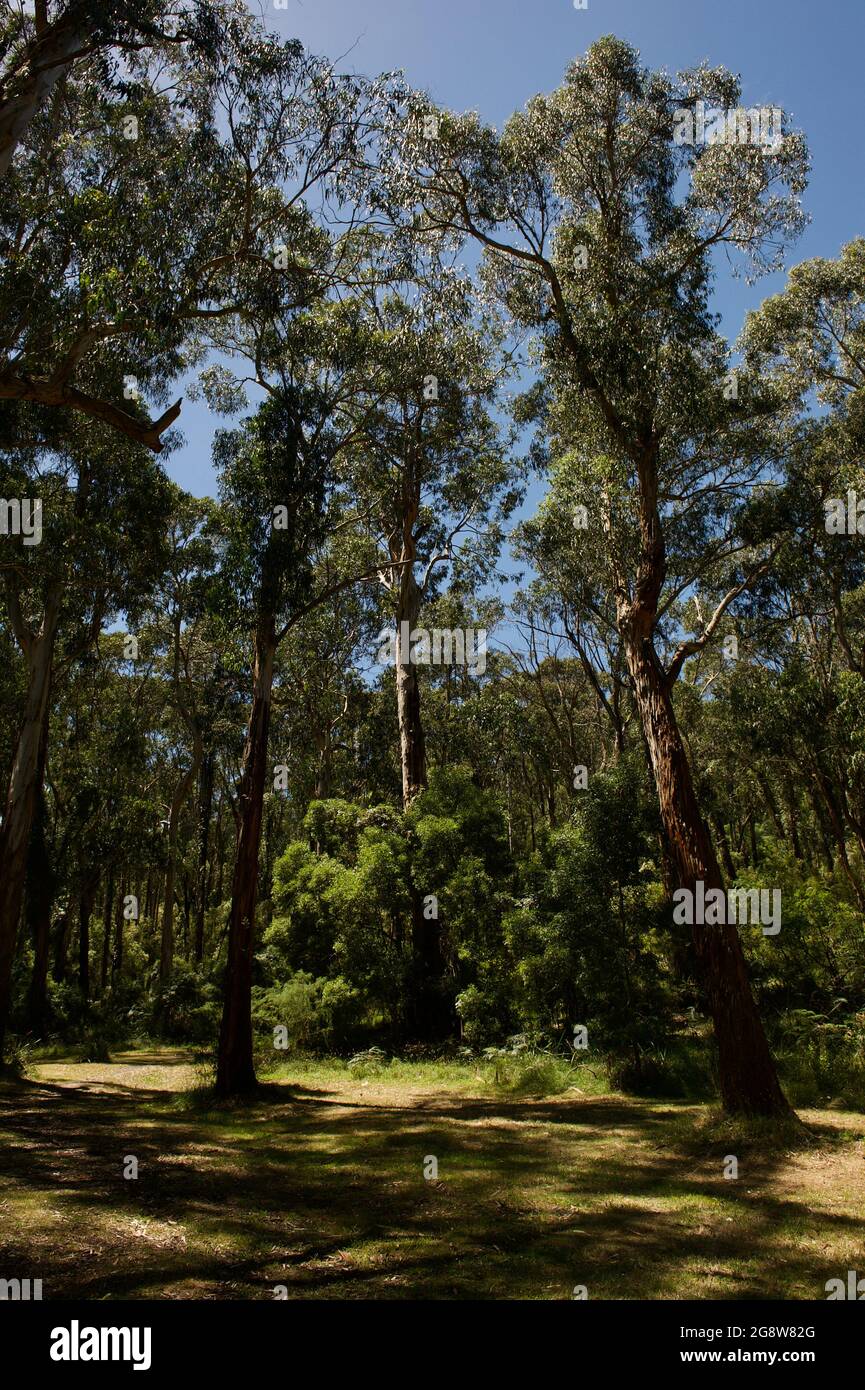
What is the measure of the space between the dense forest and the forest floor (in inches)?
54.2

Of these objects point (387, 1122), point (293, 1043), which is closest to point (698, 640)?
point (387, 1122)

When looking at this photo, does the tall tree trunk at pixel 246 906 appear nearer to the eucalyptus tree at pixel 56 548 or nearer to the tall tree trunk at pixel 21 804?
the eucalyptus tree at pixel 56 548

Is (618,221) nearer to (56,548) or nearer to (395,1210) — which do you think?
(56,548)

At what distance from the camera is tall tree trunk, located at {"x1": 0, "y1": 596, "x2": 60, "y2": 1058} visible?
1291 centimetres

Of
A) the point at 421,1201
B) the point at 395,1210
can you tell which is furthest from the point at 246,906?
the point at 395,1210

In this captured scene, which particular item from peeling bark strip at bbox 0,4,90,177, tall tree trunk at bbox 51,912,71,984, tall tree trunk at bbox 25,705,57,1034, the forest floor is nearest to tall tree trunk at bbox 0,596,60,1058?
the forest floor

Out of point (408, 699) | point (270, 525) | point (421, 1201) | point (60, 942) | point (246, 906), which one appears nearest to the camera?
point (421, 1201)

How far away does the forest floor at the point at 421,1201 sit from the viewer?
4.59 metres

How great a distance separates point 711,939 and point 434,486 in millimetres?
13614

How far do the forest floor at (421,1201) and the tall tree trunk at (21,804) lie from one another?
2672 millimetres

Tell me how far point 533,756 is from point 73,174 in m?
24.7

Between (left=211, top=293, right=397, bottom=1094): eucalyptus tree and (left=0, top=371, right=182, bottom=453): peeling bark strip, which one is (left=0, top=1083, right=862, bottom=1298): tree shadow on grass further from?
(left=0, top=371, right=182, bottom=453): peeling bark strip

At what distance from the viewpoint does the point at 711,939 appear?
30.0ft

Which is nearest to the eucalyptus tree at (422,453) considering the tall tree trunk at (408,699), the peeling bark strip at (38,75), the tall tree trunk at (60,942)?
the tall tree trunk at (408,699)
